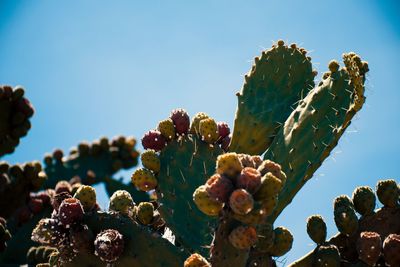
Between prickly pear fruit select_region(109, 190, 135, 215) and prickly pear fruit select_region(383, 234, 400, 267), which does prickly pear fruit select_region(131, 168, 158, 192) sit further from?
prickly pear fruit select_region(383, 234, 400, 267)

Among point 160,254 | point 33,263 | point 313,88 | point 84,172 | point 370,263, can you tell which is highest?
point 84,172

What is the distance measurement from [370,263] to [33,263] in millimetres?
2066

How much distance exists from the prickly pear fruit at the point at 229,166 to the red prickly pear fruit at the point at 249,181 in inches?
1.0

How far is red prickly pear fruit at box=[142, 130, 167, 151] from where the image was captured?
8.48ft

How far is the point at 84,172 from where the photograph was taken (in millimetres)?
5676

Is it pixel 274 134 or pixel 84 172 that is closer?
pixel 274 134

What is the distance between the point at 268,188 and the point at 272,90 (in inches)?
56.5

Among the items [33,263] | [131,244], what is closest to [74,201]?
[131,244]

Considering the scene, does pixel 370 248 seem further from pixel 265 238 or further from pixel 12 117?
pixel 12 117

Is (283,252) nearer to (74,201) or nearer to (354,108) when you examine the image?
(354,108)

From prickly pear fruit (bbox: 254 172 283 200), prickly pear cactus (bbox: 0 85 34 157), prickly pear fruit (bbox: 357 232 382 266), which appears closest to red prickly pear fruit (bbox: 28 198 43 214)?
prickly pear cactus (bbox: 0 85 34 157)

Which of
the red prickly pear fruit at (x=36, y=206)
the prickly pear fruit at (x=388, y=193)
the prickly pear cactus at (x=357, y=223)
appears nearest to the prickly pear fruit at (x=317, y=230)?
the prickly pear cactus at (x=357, y=223)

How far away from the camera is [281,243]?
231cm

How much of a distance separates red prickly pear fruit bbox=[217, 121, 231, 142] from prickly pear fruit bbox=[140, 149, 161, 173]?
389mm
